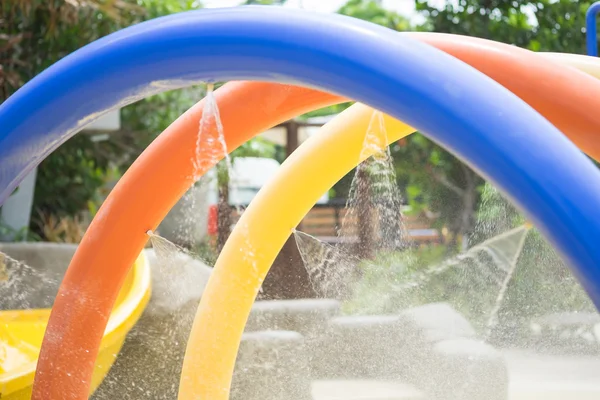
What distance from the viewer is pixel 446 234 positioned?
6.09m

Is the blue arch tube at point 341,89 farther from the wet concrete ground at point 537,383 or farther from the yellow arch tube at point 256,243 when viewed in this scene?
the wet concrete ground at point 537,383

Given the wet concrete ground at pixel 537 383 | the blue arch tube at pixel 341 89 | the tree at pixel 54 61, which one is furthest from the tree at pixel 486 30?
the blue arch tube at pixel 341 89

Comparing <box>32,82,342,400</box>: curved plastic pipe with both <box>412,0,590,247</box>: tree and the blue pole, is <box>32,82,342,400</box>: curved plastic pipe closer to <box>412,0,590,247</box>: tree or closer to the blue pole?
the blue pole

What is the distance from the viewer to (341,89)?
5.87 feet

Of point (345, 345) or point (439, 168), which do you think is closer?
point (345, 345)

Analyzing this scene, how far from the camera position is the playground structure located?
155 centimetres

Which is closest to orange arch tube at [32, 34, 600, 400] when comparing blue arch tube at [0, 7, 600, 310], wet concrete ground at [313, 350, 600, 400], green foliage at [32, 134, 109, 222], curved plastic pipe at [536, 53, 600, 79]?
blue arch tube at [0, 7, 600, 310]

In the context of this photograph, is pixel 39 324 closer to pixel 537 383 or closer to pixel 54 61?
pixel 537 383

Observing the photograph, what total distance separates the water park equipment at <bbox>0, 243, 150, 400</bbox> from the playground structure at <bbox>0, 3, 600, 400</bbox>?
0.80 metres

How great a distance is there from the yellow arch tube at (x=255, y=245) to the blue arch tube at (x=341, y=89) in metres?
0.95

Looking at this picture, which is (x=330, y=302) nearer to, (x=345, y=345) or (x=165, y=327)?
(x=345, y=345)

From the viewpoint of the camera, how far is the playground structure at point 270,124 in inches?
61.2

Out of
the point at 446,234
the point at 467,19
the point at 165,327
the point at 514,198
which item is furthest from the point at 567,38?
the point at 514,198

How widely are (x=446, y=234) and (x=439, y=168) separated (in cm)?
321
